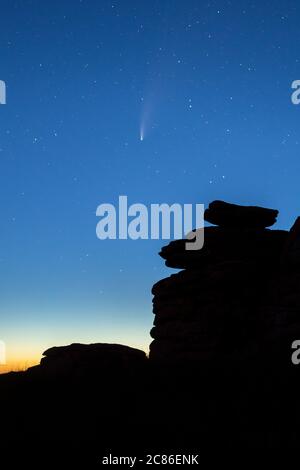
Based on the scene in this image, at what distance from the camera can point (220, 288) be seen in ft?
107

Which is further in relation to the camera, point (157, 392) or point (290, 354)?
point (290, 354)

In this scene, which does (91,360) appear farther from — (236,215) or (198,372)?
(236,215)

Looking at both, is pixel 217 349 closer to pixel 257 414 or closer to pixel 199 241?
pixel 199 241

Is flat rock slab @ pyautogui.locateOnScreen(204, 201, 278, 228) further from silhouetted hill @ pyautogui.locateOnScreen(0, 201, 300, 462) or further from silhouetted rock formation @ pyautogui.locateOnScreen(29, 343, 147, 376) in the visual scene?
silhouetted rock formation @ pyautogui.locateOnScreen(29, 343, 147, 376)

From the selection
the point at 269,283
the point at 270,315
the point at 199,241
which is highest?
the point at 199,241

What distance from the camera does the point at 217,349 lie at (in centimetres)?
3062

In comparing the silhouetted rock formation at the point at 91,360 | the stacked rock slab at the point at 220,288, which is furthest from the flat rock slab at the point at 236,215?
the silhouetted rock formation at the point at 91,360

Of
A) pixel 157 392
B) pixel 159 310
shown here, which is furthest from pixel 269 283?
pixel 157 392

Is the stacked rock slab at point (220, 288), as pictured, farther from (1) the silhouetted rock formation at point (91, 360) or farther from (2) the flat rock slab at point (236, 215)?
(1) the silhouetted rock formation at point (91, 360)

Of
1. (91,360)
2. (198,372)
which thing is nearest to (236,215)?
(198,372)

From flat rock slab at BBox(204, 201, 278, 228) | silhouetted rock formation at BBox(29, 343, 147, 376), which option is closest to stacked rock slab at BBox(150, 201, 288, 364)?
flat rock slab at BBox(204, 201, 278, 228)

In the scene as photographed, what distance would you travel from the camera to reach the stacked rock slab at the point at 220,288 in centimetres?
3131

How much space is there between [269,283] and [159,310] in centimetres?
927
